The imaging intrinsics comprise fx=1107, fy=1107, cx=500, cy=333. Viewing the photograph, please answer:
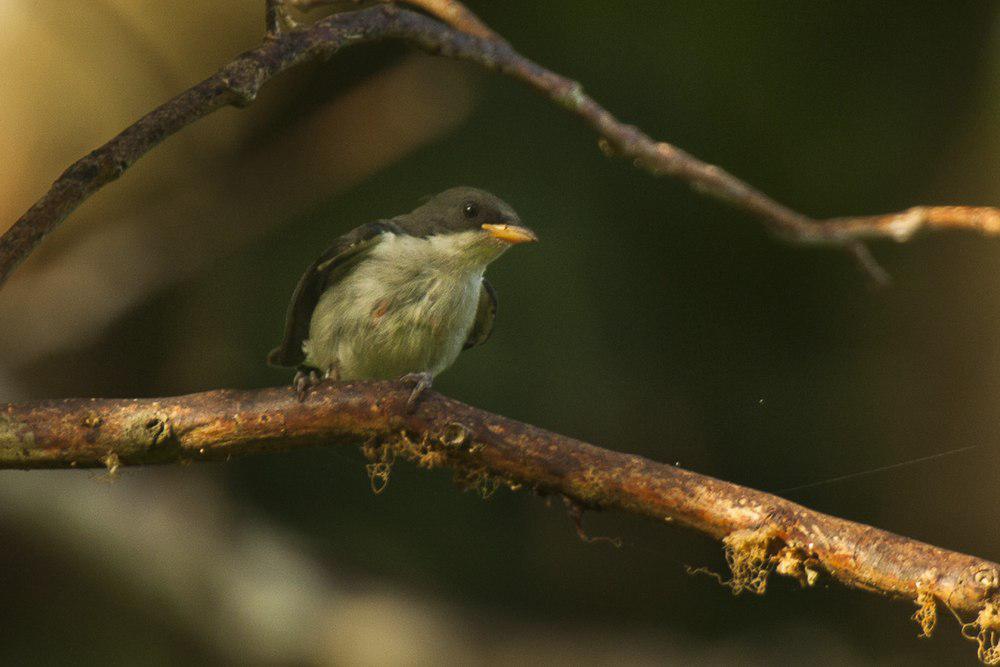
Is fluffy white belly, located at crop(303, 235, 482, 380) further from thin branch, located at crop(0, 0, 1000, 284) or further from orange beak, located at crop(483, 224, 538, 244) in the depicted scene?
thin branch, located at crop(0, 0, 1000, 284)

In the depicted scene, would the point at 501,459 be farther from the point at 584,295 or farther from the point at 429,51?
the point at 584,295

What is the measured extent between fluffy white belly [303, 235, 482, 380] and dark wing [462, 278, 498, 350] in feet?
0.87

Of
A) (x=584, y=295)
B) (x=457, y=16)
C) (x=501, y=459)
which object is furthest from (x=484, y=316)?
(x=501, y=459)

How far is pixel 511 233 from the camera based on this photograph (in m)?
3.11

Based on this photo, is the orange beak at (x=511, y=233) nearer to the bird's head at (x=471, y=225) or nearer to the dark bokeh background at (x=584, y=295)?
the bird's head at (x=471, y=225)

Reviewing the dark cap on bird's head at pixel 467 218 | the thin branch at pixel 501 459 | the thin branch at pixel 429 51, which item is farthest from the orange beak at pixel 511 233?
the thin branch at pixel 501 459

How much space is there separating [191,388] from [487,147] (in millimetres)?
1556

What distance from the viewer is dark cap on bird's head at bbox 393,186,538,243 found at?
3150mm

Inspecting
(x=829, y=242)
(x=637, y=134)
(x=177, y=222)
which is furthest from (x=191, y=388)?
(x=829, y=242)

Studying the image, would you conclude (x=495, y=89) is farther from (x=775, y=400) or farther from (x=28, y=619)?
(x=28, y=619)

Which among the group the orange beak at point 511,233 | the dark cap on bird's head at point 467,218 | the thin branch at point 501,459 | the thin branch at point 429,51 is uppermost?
the dark cap on bird's head at point 467,218

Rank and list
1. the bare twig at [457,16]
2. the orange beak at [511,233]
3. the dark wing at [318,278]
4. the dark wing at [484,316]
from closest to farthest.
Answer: the bare twig at [457,16] → the orange beak at [511,233] → the dark wing at [318,278] → the dark wing at [484,316]

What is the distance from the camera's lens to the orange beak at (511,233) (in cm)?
307

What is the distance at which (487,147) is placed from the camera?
14.5 ft
